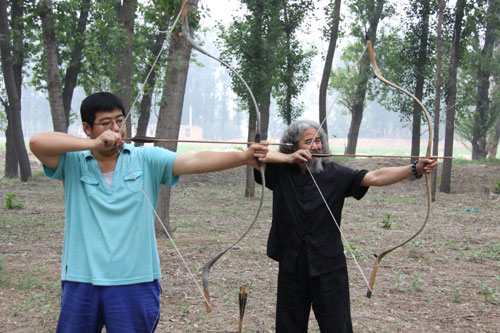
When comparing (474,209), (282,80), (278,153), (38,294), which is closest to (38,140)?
(278,153)

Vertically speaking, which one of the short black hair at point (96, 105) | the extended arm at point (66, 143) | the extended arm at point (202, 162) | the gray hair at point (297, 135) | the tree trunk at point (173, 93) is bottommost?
the extended arm at point (202, 162)

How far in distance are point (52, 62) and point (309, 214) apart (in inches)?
239

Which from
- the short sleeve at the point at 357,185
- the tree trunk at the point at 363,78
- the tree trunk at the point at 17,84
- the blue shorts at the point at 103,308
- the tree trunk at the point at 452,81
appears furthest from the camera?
the tree trunk at the point at 363,78

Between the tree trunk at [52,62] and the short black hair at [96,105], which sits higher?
the tree trunk at [52,62]

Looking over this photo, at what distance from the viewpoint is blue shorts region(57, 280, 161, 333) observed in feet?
6.56

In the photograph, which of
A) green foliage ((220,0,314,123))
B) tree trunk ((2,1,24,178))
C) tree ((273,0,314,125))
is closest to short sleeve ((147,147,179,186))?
green foliage ((220,0,314,123))

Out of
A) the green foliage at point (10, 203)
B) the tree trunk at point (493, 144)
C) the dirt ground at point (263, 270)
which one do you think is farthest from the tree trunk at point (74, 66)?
the tree trunk at point (493, 144)

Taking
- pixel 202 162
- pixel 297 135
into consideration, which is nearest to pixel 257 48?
pixel 297 135

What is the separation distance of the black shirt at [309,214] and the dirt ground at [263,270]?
149 cm

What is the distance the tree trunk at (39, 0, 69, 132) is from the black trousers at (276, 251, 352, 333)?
576 cm

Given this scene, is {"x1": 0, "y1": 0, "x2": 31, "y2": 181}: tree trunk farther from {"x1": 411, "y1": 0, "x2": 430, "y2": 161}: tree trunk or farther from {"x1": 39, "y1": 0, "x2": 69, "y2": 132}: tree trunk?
{"x1": 411, "y1": 0, "x2": 430, "y2": 161}: tree trunk

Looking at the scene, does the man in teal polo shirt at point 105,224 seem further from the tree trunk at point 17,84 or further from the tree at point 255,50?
the tree trunk at point 17,84

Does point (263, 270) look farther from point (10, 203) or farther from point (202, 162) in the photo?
point (10, 203)

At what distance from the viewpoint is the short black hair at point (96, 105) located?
2.18 m
